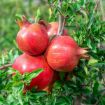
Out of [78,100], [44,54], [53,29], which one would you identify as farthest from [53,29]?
[78,100]

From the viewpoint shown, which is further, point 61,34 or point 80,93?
point 80,93

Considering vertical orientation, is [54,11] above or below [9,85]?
above

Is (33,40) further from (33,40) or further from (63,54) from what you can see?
(63,54)

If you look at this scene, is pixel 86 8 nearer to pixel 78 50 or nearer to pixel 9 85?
pixel 78 50

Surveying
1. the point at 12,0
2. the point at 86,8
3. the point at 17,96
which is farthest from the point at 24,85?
the point at 12,0

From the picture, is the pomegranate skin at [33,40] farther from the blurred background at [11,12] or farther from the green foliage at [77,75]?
the blurred background at [11,12]

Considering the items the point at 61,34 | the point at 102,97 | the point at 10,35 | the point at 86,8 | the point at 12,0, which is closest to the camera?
the point at 61,34

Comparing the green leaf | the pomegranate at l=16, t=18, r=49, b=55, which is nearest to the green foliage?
the green leaf
